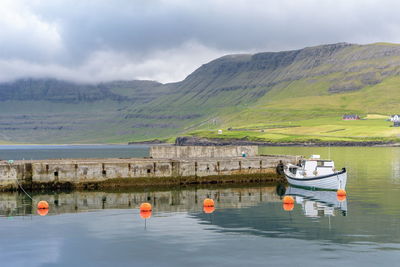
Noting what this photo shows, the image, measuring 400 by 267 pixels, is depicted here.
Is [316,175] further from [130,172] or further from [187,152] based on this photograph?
[130,172]

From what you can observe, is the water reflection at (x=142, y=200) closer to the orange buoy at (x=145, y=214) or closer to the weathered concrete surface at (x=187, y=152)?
the orange buoy at (x=145, y=214)

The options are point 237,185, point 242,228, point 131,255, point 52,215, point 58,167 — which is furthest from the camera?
point 237,185

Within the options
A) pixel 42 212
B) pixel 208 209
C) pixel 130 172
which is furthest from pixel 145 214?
pixel 130 172

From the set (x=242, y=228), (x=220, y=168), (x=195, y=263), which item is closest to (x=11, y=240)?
(x=195, y=263)

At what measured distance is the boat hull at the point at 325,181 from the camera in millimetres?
53969

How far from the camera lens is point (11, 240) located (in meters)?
30.6

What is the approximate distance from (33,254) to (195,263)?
952cm

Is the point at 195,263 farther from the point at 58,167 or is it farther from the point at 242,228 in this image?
the point at 58,167

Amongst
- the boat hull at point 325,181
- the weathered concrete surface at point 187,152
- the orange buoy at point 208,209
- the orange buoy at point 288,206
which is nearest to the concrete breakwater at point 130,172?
the boat hull at point 325,181

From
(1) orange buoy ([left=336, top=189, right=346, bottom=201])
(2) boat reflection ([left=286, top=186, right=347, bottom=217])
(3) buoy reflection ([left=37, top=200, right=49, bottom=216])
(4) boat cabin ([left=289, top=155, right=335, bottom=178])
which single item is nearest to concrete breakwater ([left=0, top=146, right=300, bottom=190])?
(4) boat cabin ([left=289, top=155, right=335, bottom=178])

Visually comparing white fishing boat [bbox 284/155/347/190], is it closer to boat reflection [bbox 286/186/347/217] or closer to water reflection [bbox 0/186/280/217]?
boat reflection [bbox 286/186/347/217]

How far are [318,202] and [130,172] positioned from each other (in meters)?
22.6

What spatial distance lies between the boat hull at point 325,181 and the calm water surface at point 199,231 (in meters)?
2.24

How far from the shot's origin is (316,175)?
58.2m
